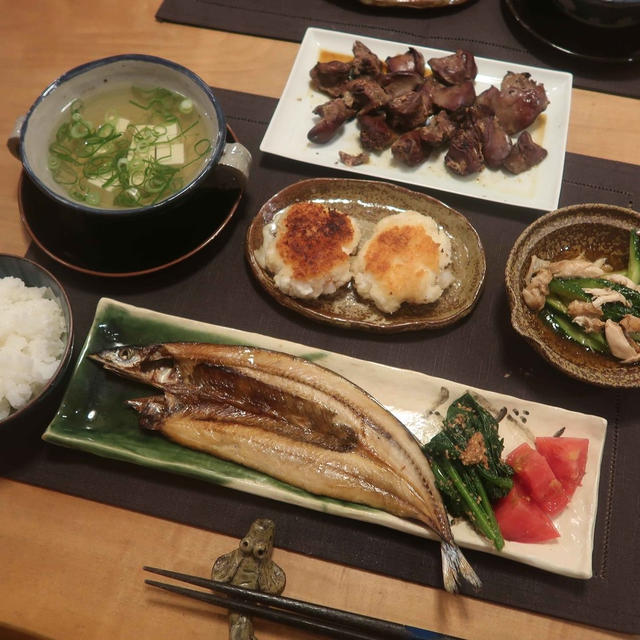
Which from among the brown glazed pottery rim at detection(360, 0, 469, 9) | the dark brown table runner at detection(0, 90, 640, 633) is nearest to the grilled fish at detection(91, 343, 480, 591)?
the dark brown table runner at detection(0, 90, 640, 633)

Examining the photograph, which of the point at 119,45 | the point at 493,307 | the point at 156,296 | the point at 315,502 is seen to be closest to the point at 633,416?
the point at 493,307

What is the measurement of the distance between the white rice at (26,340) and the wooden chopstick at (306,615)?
93 centimetres

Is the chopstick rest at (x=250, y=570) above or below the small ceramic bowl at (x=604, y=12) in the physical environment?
below

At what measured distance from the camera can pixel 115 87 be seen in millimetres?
2533

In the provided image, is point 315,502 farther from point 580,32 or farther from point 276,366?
point 580,32

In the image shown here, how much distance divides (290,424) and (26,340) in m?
1.09

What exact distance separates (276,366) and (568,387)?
3.95 ft

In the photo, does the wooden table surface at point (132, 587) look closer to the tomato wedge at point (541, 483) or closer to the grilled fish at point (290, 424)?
the grilled fish at point (290, 424)

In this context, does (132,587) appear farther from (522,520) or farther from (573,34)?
(573,34)

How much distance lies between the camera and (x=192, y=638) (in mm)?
1905

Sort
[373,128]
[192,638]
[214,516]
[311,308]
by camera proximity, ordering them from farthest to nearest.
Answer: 1. [373,128]
2. [311,308]
3. [214,516]
4. [192,638]

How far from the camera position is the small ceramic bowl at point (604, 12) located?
8.73 ft

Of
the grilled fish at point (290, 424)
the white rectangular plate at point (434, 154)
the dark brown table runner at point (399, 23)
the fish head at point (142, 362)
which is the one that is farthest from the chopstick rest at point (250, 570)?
the dark brown table runner at point (399, 23)

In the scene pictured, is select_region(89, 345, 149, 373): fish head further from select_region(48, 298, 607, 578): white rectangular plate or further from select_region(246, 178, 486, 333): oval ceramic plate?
select_region(246, 178, 486, 333): oval ceramic plate
